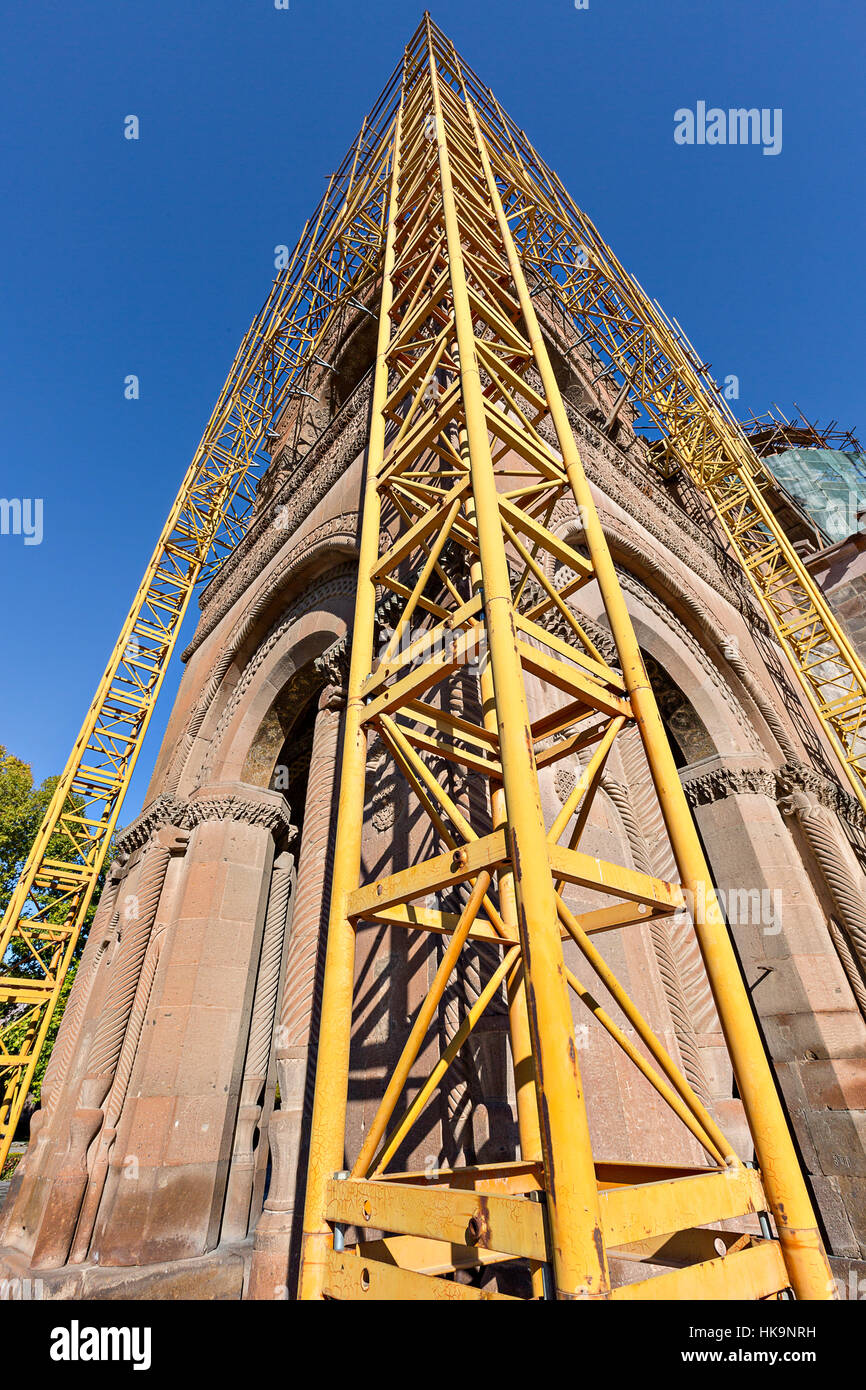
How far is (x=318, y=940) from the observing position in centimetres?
553

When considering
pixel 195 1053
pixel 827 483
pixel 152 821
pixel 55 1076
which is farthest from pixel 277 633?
pixel 827 483

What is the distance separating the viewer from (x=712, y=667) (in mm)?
9094

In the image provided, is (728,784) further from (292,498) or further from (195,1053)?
(292,498)

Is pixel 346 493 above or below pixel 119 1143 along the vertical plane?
above

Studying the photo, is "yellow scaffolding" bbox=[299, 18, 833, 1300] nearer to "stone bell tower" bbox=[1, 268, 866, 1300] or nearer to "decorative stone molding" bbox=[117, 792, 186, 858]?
"stone bell tower" bbox=[1, 268, 866, 1300]

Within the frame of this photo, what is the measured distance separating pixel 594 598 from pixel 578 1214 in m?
6.36

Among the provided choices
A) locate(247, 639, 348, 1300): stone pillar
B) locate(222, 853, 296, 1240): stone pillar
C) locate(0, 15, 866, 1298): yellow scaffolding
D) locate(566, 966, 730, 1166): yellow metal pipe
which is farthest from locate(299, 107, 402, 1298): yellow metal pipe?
locate(222, 853, 296, 1240): stone pillar

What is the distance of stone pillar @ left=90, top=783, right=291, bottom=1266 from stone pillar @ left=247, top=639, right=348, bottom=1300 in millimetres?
2100

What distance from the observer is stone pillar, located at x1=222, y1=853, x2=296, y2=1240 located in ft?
22.9

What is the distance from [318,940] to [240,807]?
353 cm

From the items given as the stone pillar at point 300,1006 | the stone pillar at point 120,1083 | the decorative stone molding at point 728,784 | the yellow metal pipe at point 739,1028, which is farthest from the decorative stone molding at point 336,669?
the decorative stone molding at point 728,784

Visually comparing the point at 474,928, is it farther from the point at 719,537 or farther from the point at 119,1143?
the point at 719,537

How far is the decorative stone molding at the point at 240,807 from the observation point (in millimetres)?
8562

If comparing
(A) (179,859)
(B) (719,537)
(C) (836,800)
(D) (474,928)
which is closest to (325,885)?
(D) (474,928)
